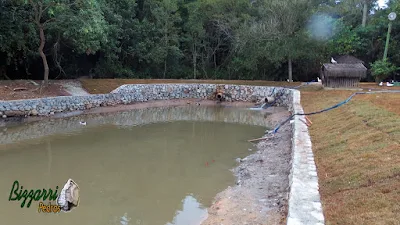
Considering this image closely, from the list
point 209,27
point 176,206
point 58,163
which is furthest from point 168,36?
point 176,206

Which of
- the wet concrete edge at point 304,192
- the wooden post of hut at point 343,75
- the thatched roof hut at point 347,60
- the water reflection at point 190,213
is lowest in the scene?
the water reflection at point 190,213

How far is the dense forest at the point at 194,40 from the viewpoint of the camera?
19.8 meters

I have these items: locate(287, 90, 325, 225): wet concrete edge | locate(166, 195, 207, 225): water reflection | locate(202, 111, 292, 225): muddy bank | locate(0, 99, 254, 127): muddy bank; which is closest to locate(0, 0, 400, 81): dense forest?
locate(0, 99, 254, 127): muddy bank

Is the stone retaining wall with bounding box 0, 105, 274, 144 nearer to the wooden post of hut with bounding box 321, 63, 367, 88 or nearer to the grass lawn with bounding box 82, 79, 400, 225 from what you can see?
the wooden post of hut with bounding box 321, 63, 367, 88

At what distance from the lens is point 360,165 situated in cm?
593

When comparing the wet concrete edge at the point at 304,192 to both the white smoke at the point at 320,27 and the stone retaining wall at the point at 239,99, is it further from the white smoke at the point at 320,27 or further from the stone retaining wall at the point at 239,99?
the white smoke at the point at 320,27

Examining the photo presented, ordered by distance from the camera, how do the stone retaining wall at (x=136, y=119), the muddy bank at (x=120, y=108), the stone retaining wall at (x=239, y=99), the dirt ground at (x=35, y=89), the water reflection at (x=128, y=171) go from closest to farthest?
the stone retaining wall at (x=239, y=99) → the water reflection at (x=128, y=171) → the stone retaining wall at (x=136, y=119) → the muddy bank at (x=120, y=108) → the dirt ground at (x=35, y=89)

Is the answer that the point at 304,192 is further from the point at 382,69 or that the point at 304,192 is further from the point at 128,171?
the point at 382,69

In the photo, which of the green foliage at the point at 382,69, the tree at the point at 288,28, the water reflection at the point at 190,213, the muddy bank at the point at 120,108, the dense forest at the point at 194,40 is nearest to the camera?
the water reflection at the point at 190,213

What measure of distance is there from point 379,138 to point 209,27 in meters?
26.8

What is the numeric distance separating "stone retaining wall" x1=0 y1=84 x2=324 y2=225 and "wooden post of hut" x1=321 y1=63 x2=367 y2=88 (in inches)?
101

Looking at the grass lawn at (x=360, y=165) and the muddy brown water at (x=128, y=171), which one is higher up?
the grass lawn at (x=360, y=165)

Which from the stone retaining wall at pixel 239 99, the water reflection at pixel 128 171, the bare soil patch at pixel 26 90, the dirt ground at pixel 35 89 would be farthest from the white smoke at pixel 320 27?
the bare soil patch at pixel 26 90

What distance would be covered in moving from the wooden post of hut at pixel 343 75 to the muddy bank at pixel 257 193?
41.1 feet
